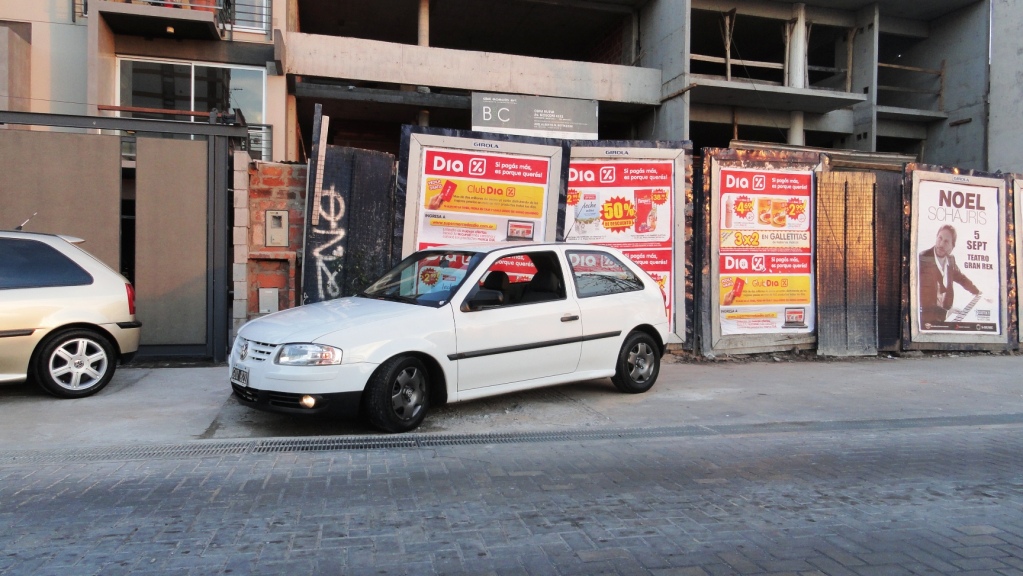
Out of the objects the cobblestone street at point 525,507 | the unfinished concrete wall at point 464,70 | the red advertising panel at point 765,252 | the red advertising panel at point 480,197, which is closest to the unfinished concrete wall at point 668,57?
the unfinished concrete wall at point 464,70

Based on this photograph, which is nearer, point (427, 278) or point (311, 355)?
point (311, 355)

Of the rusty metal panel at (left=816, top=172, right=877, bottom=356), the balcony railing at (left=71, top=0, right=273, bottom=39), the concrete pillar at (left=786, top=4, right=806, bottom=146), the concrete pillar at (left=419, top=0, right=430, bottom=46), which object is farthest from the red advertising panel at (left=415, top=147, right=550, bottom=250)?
the concrete pillar at (left=786, top=4, right=806, bottom=146)

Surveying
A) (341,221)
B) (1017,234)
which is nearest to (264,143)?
(341,221)

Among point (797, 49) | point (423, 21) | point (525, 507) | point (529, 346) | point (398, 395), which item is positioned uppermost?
point (423, 21)

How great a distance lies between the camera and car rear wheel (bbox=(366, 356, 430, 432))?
5984mm

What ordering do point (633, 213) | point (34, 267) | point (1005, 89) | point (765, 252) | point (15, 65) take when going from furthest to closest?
point (1005, 89)
point (15, 65)
point (765, 252)
point (633, 213)
point (34, 267)

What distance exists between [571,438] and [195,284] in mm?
5581

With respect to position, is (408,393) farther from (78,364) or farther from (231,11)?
(231,11)

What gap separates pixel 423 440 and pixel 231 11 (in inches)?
555

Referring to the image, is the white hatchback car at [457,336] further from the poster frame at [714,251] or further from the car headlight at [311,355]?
the poster frame at [714,251]

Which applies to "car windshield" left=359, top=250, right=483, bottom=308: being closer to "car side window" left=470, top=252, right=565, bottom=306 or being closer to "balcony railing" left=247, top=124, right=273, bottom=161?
"car side window" left=470, top=252, right=565, bottom=306

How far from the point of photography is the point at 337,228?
9.49 metres

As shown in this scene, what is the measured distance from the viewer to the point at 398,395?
6145mm

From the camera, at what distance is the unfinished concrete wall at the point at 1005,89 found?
2106cm
